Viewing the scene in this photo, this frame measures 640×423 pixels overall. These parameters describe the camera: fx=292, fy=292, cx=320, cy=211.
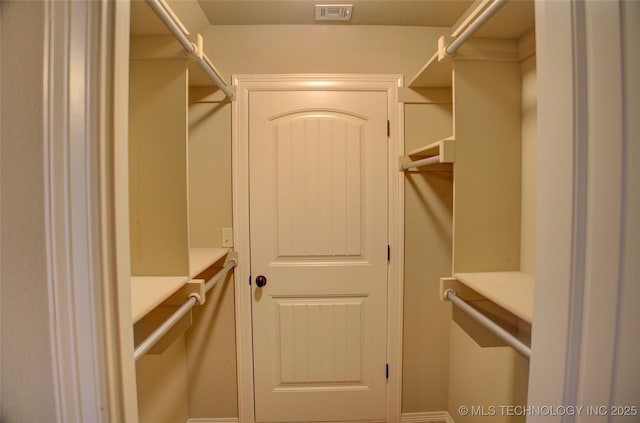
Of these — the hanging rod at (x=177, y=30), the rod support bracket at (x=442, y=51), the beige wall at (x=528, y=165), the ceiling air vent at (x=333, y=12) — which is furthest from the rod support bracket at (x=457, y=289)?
the ceiling air vent at (x=333, y=12)

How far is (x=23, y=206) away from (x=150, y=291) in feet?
1.71

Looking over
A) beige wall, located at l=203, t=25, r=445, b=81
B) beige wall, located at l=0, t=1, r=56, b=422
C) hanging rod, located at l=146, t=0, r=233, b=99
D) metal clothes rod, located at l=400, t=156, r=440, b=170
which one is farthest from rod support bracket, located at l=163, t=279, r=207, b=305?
beige wall, located at l=203, t=25, r=445, b=81

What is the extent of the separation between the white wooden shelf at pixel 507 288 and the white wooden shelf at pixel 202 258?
1.10m

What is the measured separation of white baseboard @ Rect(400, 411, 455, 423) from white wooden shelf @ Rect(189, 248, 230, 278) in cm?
155

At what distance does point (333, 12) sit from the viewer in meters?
1.66

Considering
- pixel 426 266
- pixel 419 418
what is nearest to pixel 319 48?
pixel 426 266

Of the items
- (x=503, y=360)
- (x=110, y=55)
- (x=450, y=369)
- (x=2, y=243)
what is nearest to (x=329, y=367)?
(x=450, y=369)

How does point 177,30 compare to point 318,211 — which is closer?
point 177,30

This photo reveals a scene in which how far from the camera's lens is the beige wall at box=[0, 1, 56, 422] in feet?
1.72

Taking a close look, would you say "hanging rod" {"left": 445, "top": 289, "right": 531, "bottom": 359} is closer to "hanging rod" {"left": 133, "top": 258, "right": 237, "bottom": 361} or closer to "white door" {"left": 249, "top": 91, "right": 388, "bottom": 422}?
"white door" {"left": 249, "top": 91, "right": 388, "bottom": 422}

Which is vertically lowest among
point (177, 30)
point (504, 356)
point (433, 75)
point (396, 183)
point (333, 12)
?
point (504, 356)

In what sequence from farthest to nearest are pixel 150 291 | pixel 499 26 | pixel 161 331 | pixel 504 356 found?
pixel 504 356 < pixel 499 26 < pixel 150 291 < pixel 161 331

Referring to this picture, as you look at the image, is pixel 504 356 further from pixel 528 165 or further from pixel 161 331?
pixel 161 331

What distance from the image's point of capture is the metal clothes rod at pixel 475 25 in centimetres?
88
